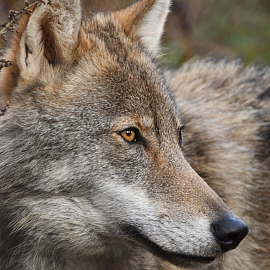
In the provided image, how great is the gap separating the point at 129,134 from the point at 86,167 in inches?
16.8

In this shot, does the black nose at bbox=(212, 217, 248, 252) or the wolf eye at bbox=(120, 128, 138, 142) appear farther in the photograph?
the wolf eye at bbox=(120, 128, 138, 142)

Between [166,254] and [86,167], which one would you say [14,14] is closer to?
[86,167]

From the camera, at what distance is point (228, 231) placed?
3.53 metres

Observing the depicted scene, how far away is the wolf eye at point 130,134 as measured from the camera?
12.6ft

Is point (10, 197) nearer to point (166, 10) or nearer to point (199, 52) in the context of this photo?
point (166, 10)

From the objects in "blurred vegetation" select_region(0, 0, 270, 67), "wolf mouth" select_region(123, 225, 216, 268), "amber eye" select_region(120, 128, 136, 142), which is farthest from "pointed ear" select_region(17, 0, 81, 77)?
"blurred vegetation" select_region(0, 0, 270, 67)

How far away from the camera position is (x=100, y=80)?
401cm

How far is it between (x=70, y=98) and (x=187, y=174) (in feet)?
3.51

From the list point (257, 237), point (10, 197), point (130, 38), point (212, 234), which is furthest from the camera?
point (257, 237)

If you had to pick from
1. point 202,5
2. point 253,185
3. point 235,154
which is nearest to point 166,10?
point 235,154

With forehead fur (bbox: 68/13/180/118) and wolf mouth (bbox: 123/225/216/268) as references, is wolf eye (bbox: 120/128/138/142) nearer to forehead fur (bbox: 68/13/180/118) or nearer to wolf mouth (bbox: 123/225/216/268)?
forehead fur (bbox: 68/13/180/118)

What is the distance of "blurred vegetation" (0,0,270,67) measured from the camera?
9.88 m

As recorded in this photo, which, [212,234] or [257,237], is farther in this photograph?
[257,237]

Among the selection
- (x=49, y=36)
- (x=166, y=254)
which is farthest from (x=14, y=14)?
(x=166, y=254)
